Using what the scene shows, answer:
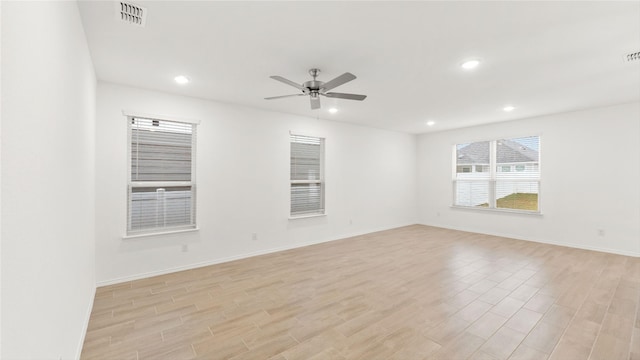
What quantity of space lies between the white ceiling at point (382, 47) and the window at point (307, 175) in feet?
4.52

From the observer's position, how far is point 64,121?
1688 millimetres

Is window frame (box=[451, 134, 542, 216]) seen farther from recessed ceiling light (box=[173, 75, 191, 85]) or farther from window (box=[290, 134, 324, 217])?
recessed ceiling light (box=[173, 75, 191, 85])

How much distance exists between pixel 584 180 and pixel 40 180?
24.3 feet

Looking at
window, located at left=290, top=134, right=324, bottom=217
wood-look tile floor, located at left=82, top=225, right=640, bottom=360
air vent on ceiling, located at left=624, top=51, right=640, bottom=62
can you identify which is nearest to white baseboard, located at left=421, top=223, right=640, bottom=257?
wood-look tile floor, located at left=82, top=225, right=640, bottom=360

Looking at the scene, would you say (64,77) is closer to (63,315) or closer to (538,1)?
(63,315)

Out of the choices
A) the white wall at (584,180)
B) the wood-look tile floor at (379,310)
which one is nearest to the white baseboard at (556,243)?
the white wall at (584,180)

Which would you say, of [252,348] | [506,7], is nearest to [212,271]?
[252,348]

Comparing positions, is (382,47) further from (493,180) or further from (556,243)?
(556,243)

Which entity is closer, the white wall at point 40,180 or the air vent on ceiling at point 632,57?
the white wall at point 40,180

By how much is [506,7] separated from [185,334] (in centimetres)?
376

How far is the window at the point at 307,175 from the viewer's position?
17.8ft

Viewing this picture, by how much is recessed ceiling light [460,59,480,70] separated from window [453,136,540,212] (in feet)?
12.9

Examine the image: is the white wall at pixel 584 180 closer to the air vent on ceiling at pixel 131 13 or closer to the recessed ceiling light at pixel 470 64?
the recessed ceiling light at pixel 470 64

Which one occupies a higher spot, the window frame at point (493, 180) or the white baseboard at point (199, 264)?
the window frame at point (493, 180)
